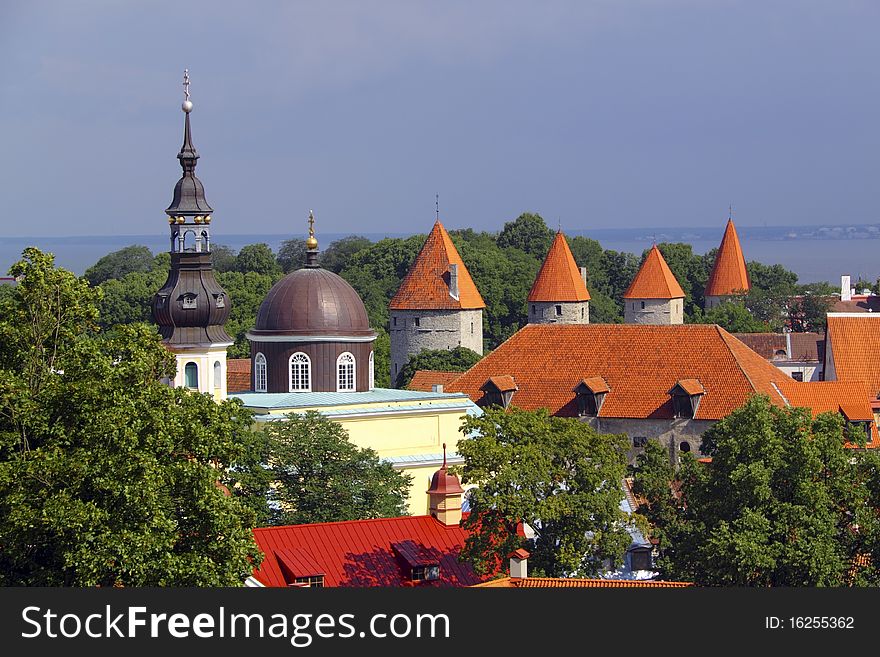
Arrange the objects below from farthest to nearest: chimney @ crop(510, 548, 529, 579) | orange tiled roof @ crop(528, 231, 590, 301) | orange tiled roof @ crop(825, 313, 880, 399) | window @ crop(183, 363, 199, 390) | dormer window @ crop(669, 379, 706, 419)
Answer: orange tiled roof @ crop(528, 231, 590, 301) → orange tiled roof @ crop(825, 313, 880, 399) → dormer window @ crop(669, 379, 706, 419) → window @ crop(183, 363, 199, 390) → chimney @ crop(510, 548, 529, 579)

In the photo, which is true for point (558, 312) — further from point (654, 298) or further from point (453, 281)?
point (654, 298)

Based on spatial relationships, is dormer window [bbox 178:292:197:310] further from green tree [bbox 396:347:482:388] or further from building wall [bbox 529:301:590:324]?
building wall [bbox 529:301:590:324]

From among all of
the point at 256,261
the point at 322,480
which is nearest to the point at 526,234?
the point at 256,261

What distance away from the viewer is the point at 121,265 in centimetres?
16450

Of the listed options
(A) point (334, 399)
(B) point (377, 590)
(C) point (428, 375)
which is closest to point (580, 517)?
(B) point (377, 590)

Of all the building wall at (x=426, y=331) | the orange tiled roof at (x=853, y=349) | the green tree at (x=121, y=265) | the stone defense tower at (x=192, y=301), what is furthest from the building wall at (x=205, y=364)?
the green tree at (x=121, y=265)

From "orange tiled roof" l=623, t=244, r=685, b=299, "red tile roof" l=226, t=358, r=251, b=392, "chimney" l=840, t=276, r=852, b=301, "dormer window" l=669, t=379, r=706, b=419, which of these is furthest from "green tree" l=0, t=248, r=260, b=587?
"chimney" l=840, t=276, r=852, b=301

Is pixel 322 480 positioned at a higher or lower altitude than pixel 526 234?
lower

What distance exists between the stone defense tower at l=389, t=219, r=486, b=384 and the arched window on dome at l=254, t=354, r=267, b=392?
32.8 meters

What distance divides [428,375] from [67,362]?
51.7 m

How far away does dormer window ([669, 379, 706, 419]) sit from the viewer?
7575cm

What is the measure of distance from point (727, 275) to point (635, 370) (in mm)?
55961

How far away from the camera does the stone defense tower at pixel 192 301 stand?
62750 millimetres

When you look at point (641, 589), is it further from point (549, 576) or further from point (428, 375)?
point (428, 375)
